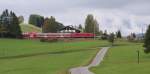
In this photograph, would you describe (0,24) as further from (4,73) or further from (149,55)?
(4,73)

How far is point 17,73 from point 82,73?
33.4ft

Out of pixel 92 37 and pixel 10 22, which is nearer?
pixel 10 22

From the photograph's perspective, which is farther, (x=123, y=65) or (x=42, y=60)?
(x=42, y=60)

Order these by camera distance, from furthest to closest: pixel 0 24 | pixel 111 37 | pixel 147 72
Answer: pixel 0 24
pixel 111 37
pixel 147 72

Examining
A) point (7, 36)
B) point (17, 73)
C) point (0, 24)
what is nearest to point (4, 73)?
point (17, 73)

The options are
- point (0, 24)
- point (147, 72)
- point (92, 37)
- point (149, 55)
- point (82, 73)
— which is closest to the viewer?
point (147, 72)

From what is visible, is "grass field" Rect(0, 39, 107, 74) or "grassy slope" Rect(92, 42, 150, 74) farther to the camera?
"grass field" Rect(0, 39, 107, 74)

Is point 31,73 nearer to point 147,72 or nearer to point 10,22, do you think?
point 147,72

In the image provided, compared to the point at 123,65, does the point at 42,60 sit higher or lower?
lower

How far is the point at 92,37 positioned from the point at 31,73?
15459cm

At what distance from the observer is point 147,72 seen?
113 ft

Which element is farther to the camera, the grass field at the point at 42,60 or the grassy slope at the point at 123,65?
the grass field at the point at 42,60

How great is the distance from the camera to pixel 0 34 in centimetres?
17050

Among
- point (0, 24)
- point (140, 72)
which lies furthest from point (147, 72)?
point (0, 24)
